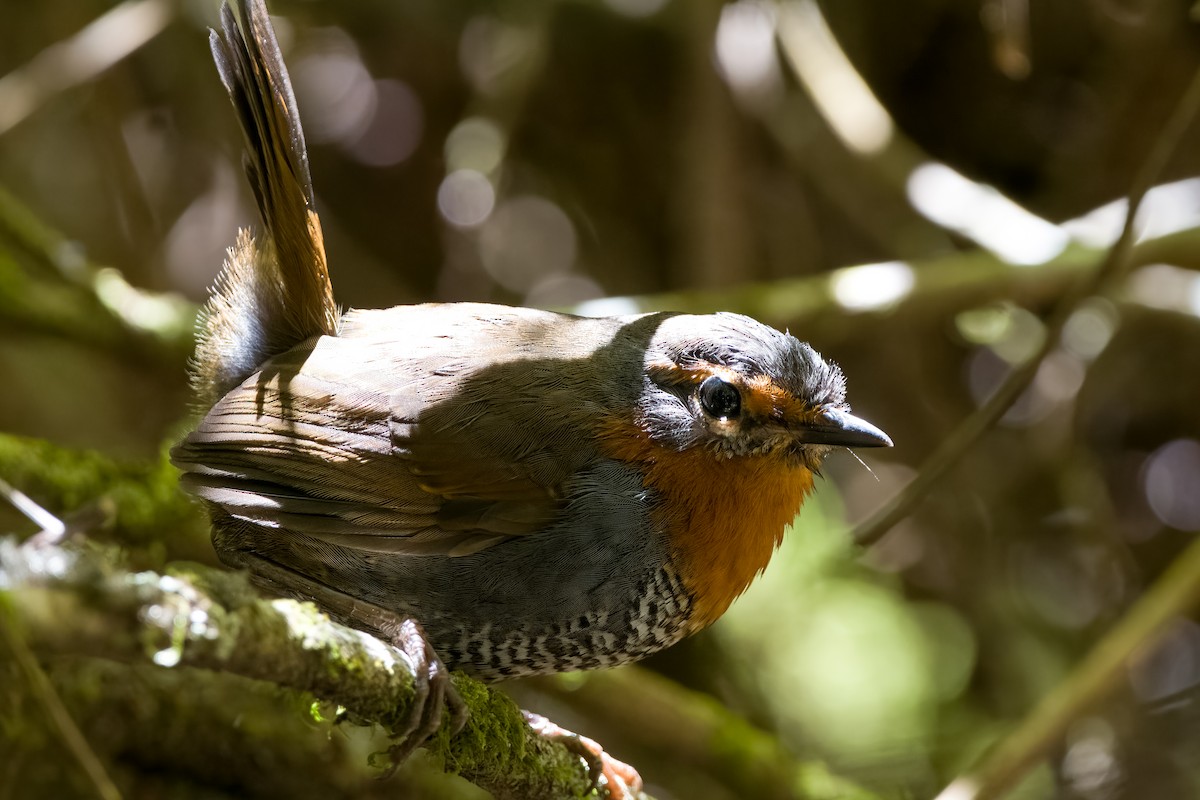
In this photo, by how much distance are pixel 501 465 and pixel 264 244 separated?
933 millimetres

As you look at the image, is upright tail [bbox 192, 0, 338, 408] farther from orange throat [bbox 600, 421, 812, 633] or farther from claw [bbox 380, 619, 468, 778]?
claw [bbox 380, 619, 468, 778]

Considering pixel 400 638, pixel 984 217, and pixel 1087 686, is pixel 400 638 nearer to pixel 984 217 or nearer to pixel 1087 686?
pixel 1087 686

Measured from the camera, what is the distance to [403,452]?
8.76ft

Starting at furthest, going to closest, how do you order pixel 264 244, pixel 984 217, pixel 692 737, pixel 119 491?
pixel 984 217, pixel 692 737, pixel 119 491, pixel 264 244

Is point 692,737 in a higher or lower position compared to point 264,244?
lower

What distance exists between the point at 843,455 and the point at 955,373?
649 millimetres

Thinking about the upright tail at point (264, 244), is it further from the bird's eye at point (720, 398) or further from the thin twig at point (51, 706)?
the thin twig at point (51, 706)

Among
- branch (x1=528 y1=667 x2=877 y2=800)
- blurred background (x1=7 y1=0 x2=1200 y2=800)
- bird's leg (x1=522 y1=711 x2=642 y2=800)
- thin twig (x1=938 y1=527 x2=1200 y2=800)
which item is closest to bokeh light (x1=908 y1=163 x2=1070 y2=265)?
blurred background (x1=7 y1=0 x2=1200 y2=800)

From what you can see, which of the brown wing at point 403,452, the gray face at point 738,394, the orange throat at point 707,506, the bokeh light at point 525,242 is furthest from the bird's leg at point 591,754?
the bokeh light at point 525,242

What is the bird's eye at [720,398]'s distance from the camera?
9.02 feet

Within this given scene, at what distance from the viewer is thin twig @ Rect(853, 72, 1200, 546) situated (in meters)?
3.47

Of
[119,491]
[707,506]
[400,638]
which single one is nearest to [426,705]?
[400,638]

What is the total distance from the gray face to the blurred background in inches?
46.7

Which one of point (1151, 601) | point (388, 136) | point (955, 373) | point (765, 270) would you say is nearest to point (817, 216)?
point (765, 270)
